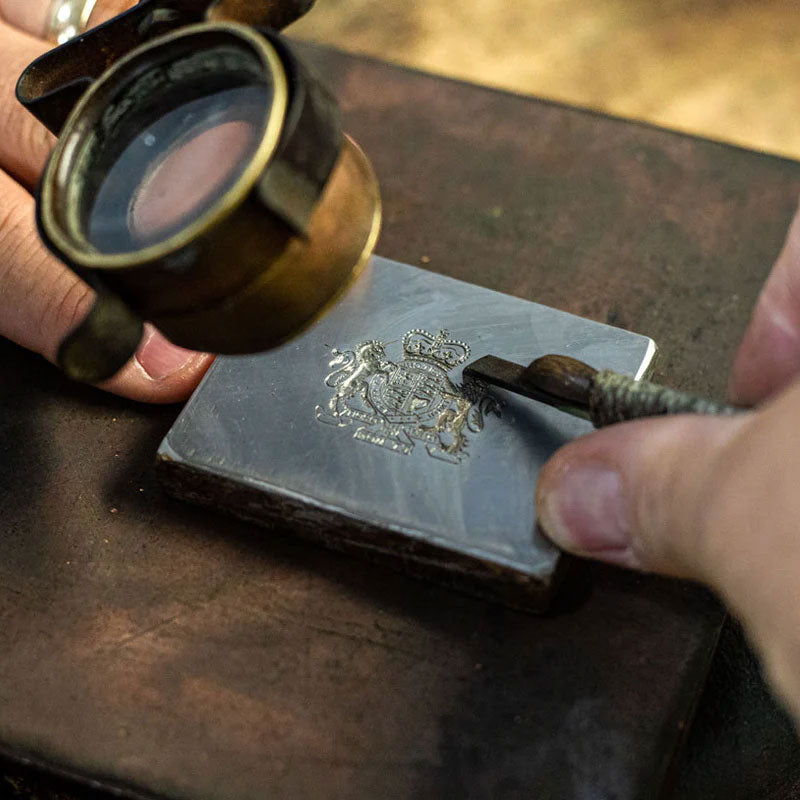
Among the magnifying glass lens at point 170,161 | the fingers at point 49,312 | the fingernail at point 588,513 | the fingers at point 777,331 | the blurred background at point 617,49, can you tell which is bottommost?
the blurred background at point 617,49

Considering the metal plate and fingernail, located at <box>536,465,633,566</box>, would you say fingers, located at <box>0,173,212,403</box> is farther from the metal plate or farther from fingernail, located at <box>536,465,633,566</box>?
fingernail, located at <box>536,465,633,566</box>

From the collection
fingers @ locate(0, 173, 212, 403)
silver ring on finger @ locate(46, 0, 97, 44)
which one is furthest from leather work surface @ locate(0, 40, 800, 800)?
silver ring on finger @ locate(46, 0, 97, 44)

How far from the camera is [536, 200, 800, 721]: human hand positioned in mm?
686

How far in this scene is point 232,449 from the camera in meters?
1.01

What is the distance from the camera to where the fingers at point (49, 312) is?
112cm

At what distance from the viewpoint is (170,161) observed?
2.65ft

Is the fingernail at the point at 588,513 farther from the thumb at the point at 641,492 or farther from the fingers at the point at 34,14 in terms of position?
the fingers at the point at 34,14

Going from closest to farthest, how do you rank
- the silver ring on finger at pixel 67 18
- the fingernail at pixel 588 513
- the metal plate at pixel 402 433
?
the fingernail at pixel 588 513 → the metal plate at pixel 402 433 → the silver ring on finger at pixel 67 18

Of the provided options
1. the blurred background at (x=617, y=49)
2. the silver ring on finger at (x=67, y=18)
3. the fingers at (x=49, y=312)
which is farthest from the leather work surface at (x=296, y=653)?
the blurred background at (x=617, y=49)

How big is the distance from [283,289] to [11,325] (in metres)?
0.59

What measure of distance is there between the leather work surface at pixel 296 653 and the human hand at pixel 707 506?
131mm

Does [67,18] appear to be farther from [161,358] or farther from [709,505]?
[709,505]

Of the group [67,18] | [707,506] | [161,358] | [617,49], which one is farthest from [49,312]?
[617,49]

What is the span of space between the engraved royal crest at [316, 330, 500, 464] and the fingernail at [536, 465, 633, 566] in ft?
0.44
